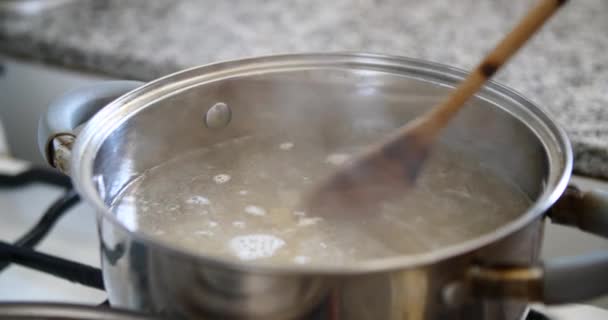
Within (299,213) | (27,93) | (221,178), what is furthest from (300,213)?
(27,93)

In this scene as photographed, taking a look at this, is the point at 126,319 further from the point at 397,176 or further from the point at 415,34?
the point at 415,34

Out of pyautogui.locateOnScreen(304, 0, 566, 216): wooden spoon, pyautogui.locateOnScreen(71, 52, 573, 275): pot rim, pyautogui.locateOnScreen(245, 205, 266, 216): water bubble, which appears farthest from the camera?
pyautogui.locateOnScreen(245, 205, 266, 216): water bubble

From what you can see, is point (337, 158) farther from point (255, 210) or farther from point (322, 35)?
point (322, 35)

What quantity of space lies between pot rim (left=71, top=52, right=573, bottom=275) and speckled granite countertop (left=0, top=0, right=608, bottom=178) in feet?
0.73

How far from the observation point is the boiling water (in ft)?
1.70

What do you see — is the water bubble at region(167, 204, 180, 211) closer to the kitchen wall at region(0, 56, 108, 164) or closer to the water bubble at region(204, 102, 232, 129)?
the water bubble at region(204, 102, 232, 129)

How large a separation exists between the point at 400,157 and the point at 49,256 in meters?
0.32

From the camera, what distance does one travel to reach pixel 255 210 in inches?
22.4

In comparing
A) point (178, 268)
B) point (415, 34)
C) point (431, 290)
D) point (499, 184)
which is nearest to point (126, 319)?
point (178, 268)

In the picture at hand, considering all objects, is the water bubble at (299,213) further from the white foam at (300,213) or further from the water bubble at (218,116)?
the water bubble at (218,116)

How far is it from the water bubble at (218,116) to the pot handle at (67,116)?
0.26ft

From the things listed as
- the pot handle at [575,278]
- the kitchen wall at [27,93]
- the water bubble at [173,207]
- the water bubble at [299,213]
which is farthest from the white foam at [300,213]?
the kitchen wall at [27,93]

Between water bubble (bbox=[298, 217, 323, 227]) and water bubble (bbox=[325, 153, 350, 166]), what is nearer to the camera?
water bubble (bbox=[298, 217, 323, 227])

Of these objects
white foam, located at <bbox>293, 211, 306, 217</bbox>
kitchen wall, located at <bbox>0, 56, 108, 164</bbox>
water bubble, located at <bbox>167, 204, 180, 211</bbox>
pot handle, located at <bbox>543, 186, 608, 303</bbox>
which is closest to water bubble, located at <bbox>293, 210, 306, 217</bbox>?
white foam, located at <bbox>293, 211, 306, 217</bbox>
